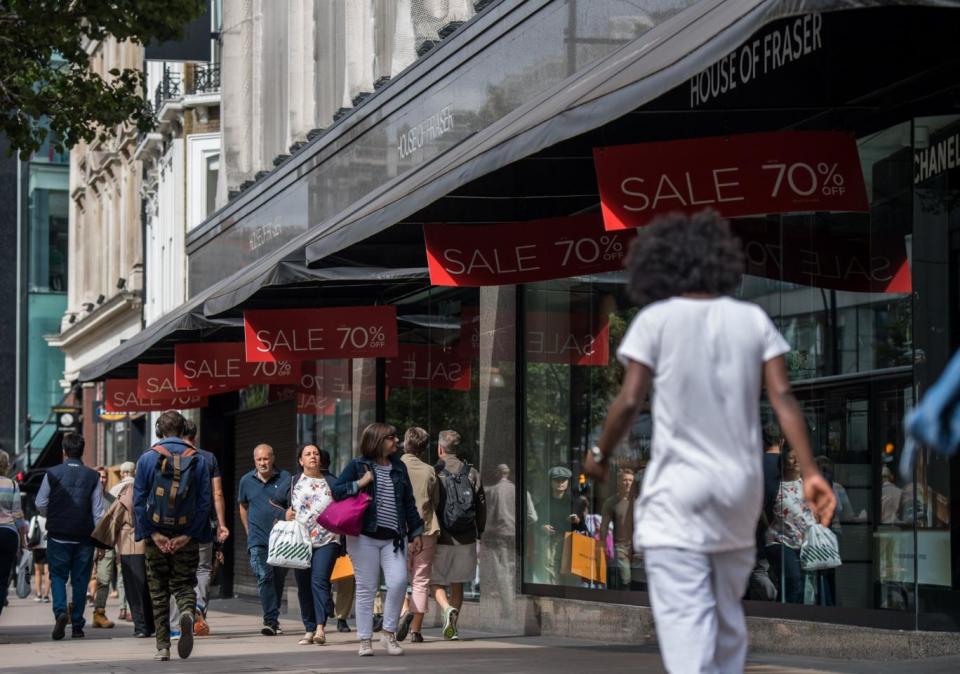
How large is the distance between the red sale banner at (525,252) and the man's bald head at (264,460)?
16.6ft

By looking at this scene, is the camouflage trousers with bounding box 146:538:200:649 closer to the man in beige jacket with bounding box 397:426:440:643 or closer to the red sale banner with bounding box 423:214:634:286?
the man in beige jacket with bounding box 397:426:440:643

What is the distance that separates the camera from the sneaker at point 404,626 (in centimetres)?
1466

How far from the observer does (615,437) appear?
5.73 meters

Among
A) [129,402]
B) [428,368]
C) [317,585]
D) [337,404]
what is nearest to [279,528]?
[317,585]

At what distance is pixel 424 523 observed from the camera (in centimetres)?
1467

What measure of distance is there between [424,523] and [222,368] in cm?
842

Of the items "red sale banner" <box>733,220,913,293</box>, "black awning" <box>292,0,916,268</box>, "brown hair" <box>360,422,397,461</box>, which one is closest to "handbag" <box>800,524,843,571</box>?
"red sale banner" <box>733,220,913,293</box>

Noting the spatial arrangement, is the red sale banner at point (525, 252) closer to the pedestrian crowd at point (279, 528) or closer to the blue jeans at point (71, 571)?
the pedestrian crowd at point (279, 528)

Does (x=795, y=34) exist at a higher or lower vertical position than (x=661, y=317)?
higher

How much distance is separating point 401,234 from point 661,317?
8898 mm

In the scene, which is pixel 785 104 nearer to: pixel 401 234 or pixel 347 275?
pixel 401 234

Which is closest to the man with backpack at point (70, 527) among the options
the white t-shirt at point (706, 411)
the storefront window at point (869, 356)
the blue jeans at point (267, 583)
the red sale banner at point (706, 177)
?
the blue jeans at point (267, 583)

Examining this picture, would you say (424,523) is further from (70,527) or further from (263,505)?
(70,527)

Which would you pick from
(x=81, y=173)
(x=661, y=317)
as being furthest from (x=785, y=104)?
(x=81, y=173)
